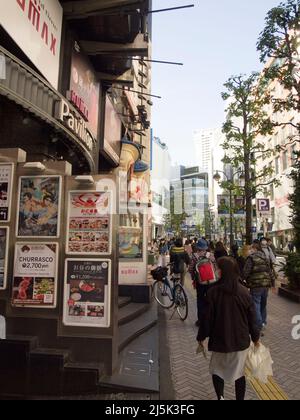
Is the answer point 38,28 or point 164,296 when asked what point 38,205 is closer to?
point 38,28

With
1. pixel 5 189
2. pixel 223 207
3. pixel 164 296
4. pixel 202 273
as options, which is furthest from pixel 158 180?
pixel 5 189

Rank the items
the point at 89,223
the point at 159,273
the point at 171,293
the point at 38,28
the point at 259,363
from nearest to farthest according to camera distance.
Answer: the point at 259,363 → the point at 89,223 → the point at 38,28 → the point at 171,293 → the point at 159,273

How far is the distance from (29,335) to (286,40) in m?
13.0

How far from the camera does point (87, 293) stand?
467 cm

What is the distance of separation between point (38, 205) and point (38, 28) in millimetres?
3053

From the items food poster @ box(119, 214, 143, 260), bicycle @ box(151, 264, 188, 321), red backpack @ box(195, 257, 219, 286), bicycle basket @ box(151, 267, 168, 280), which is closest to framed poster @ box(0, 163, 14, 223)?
red backpack @ box(195, 257, 219, 286)

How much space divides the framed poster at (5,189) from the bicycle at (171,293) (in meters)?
5.01

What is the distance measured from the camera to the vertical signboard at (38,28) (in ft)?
15.7

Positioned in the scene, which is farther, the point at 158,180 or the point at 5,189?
the point at 158,180

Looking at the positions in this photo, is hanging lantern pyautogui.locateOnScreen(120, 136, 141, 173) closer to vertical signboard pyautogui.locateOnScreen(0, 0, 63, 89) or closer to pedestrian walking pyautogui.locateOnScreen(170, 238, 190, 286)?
pedestrian walking pyautogui.locateOnScreen(170, 238, 190, 286)

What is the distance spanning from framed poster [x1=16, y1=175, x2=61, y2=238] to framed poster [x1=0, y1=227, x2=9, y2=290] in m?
0.18

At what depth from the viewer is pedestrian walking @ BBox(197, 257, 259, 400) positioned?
3.62 meters
